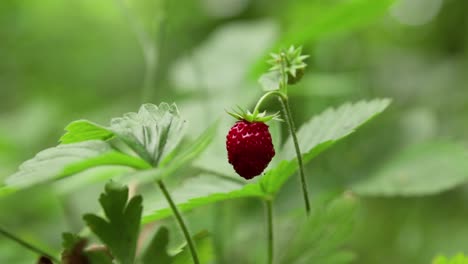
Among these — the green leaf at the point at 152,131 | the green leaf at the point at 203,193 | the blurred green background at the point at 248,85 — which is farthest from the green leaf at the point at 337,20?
the green leaf at the point at 152,131

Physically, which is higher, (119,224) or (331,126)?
(331,126)

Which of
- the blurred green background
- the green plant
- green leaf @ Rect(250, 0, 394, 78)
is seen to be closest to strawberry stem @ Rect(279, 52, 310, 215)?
the green plant

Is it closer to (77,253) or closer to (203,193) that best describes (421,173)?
(203,193)

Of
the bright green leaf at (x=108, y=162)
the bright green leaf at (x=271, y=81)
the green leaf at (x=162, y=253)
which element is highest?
the bright green leaf at (x=271, y=81)

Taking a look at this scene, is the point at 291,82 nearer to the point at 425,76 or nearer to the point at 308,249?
the point at 308,249

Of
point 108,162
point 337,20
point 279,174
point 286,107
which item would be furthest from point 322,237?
point 337,20

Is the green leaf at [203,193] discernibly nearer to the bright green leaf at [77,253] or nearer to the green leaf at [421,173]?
the bright green leaf at [77,253]
